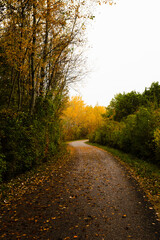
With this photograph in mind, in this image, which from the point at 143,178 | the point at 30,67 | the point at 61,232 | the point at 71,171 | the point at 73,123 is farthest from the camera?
the point at 73,123

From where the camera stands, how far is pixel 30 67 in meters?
10.1

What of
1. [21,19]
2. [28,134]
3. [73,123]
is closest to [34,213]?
[28,134]

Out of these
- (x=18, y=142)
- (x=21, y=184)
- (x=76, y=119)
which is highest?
(x=76, y=119)

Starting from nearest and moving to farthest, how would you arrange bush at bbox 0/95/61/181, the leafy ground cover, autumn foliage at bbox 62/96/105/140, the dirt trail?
1. the dirt trail
2. the leafy ground cover
3. bush at bbox 0/95/61/181
4. autumn foliage at bbox 62/96/105/140

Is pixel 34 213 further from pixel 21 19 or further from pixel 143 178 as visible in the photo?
pixel 21 19

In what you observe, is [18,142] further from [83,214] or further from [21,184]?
[83,214]

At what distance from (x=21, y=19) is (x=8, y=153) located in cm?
→ 646

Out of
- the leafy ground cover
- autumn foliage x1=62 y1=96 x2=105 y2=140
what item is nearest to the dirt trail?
the leafy ground cover

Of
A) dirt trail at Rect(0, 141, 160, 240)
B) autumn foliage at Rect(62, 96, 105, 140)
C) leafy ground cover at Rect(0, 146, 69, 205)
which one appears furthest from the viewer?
autumn foliage at Rect(62, 96, 105, 140)

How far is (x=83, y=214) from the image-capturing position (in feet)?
14.1

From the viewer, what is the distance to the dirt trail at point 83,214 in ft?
11.5

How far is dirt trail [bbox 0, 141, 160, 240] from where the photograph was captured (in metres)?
3.52

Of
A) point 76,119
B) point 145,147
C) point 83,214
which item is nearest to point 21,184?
point 83,214

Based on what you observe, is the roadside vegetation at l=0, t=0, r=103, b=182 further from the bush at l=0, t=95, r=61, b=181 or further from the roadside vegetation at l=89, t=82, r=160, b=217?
the roadside vegetation at l=89, t=82, r=160, b=217
